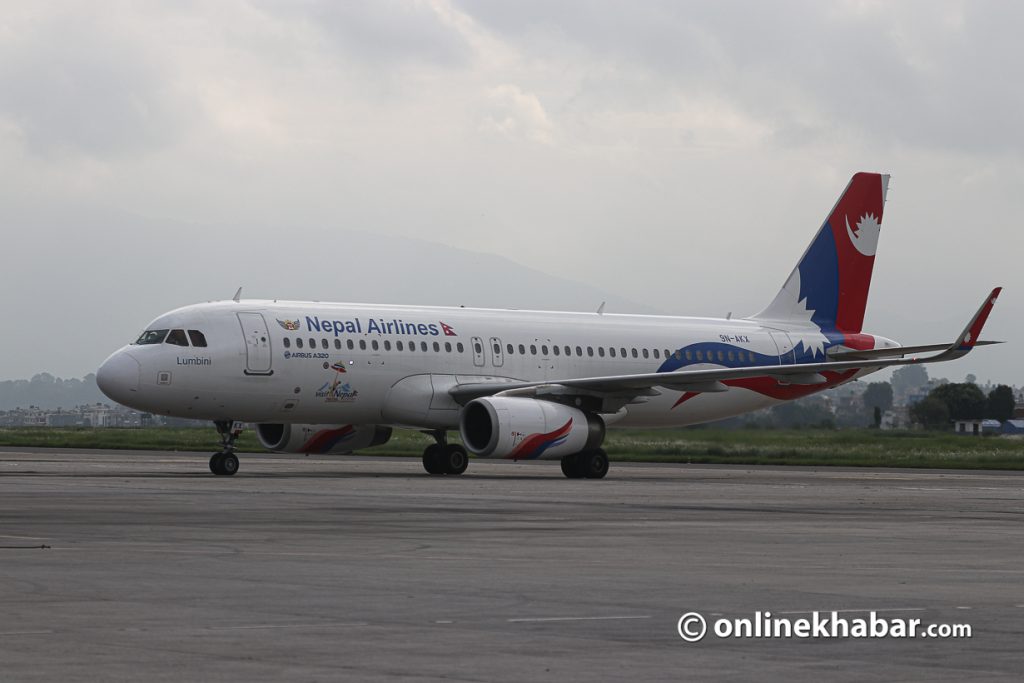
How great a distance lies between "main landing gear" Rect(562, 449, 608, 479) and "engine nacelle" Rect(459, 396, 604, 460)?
241mm

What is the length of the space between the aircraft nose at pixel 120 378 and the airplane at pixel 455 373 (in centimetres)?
3

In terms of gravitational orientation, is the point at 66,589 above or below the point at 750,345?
below

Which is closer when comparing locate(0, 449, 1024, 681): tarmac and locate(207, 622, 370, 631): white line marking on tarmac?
locate(0, 449, 1024, 681): tarmac

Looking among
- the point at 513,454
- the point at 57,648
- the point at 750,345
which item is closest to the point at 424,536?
the point at 57,648

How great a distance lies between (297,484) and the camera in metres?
30.6

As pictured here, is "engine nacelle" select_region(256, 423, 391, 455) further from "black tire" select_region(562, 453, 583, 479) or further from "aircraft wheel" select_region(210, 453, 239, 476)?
"black tire" select_region(562, 453, 583, 479)

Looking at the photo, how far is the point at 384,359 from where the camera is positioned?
124 ft

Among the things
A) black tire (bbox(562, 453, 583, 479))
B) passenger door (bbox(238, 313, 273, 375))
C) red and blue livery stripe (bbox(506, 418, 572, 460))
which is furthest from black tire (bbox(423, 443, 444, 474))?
passenger door (bbox(238, 313, 273, 375))

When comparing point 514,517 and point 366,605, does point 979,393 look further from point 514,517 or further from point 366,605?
point 366,605

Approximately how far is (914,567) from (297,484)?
56.5 ft

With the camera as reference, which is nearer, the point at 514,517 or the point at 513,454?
the point at 514,517

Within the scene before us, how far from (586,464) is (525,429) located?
7.71 feet

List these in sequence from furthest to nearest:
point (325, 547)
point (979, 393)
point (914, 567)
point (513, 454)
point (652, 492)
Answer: point (979, 393) → point (513, 454) → point (652, 492) → point (325, 547) → point (914, 567)

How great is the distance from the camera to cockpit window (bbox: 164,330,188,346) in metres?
35.6
